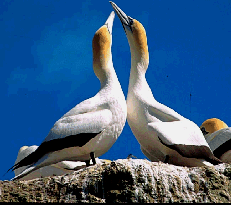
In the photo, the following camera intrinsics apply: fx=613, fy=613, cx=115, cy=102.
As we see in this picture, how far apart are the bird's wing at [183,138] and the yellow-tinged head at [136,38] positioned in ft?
6.36

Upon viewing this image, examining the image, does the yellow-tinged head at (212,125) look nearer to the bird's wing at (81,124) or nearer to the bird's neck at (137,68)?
the bird's neck at (137,68)

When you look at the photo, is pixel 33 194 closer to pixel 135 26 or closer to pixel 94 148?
pixel 94 148

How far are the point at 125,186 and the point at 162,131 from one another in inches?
74.5

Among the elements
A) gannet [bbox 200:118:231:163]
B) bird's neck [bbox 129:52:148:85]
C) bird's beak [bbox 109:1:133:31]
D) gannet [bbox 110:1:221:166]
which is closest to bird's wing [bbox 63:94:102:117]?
gannet [bbox 110:1:221:166]

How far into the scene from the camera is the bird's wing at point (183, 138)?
10.5 m

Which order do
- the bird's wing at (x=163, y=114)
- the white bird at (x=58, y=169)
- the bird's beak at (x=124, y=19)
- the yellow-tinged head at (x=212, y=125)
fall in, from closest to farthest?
the bird's wing at (x=163, y=114) → the white bird at (x=58, y=169) → the bird's beak at (x=124, y=19) → the yellow-tinged head at (x=212, y=125)

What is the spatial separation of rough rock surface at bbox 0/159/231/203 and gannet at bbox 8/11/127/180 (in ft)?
3.69

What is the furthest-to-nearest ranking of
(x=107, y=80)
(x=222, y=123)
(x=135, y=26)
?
1. (x=222, y=123)
2. (x=135, y=26)
3. (x=107, y=80)

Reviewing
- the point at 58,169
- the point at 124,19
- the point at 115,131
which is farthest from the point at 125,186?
the point at 124,19

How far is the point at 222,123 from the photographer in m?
16.0

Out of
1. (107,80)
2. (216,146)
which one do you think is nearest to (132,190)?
(107,80)

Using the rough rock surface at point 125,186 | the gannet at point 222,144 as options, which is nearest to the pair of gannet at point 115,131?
the rough rock surface at point 125,186

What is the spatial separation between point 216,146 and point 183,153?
101 inches

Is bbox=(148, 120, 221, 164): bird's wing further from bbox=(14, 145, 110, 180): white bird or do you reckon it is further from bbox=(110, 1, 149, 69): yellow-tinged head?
bbox=(110, 1, 149, 69): yellow-tinged head
